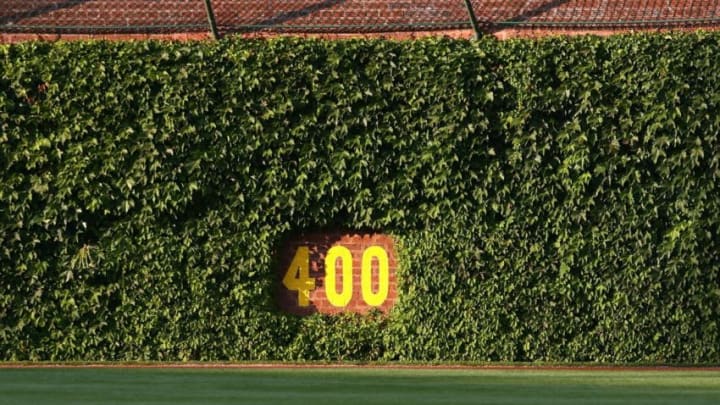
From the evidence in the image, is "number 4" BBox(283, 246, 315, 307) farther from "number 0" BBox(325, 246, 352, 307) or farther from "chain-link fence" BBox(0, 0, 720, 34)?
"chain-link fence" BBox(0, 0, 720, 34)

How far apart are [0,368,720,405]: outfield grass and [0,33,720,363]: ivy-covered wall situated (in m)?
2.40

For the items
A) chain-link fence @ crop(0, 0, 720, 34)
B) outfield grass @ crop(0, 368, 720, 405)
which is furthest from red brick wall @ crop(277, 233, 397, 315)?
outfield grass @ crop(0, 368, 720, 405)

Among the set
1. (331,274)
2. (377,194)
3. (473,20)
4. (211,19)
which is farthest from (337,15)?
(331,274)

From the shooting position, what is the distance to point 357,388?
10.2 m

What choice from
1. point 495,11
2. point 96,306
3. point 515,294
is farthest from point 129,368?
point 495,11

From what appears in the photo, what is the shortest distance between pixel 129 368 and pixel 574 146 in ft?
16.9

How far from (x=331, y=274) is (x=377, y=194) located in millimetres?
1061

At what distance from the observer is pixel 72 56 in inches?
616

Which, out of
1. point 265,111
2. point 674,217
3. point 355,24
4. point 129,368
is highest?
point 355,24

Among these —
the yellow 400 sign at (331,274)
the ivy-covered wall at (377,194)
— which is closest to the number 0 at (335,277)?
the yellow 400 sign at (331,274)

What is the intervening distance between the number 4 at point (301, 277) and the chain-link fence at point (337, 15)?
2968 millimetres

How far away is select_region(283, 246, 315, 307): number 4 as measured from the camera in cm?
1595

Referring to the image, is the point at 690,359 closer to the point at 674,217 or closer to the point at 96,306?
the point at 674,217

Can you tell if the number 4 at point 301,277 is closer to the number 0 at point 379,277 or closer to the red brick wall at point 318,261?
the red brick wall at point 318,261
